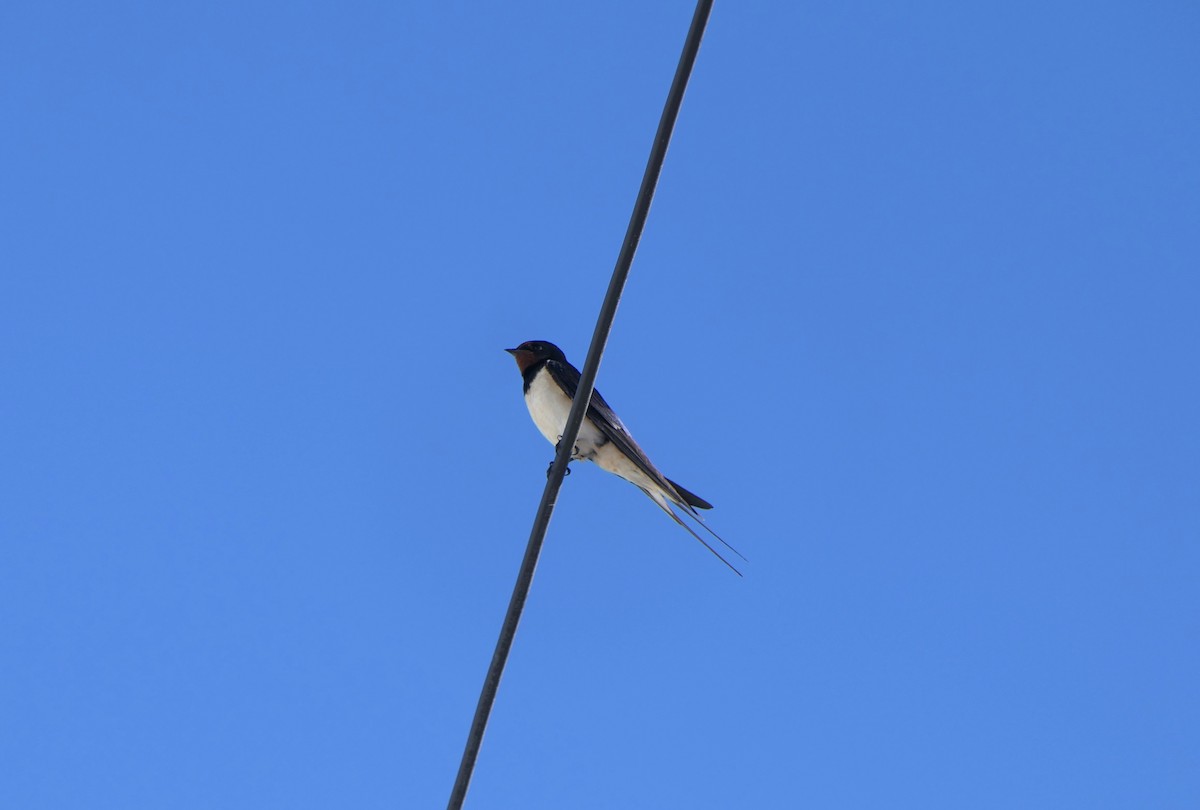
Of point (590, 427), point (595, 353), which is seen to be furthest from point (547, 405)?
point (595, 353)

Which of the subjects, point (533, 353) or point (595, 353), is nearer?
point (595, 353)

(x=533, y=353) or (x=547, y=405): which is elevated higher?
(x=533, y=353)

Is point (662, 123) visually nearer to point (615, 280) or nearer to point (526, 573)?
point (615, 280)

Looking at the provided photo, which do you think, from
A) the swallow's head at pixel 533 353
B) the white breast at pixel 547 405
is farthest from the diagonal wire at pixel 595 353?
the swallow's head at pixel 533 353

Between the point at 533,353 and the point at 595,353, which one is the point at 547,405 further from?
the point at 595,353

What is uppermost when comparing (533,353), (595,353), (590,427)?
(533,353)

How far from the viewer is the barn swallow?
578 cm

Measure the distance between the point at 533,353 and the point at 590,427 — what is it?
99 cm

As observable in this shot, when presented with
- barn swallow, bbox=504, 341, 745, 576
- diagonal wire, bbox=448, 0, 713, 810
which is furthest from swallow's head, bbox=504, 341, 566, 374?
diagonal wire, bbox=448, 0, 713, 810

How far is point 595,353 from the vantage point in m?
3.30

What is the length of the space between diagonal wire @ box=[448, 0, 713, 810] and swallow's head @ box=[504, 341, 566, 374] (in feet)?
11.5

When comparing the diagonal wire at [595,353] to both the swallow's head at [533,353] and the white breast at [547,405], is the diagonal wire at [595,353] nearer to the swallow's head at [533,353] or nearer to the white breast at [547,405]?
the white breast at [547,405]

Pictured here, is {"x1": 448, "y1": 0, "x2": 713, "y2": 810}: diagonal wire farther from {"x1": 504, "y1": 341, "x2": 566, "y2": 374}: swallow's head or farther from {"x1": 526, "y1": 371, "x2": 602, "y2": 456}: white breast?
{"x1": 504, "y1": 341, "x2": 566, "y2": 374}: swallow's head

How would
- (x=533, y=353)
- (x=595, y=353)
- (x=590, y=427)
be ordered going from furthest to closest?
1. (x=533, y=353)
2. (x=590, y=427)
3. (x=595, y=353)
